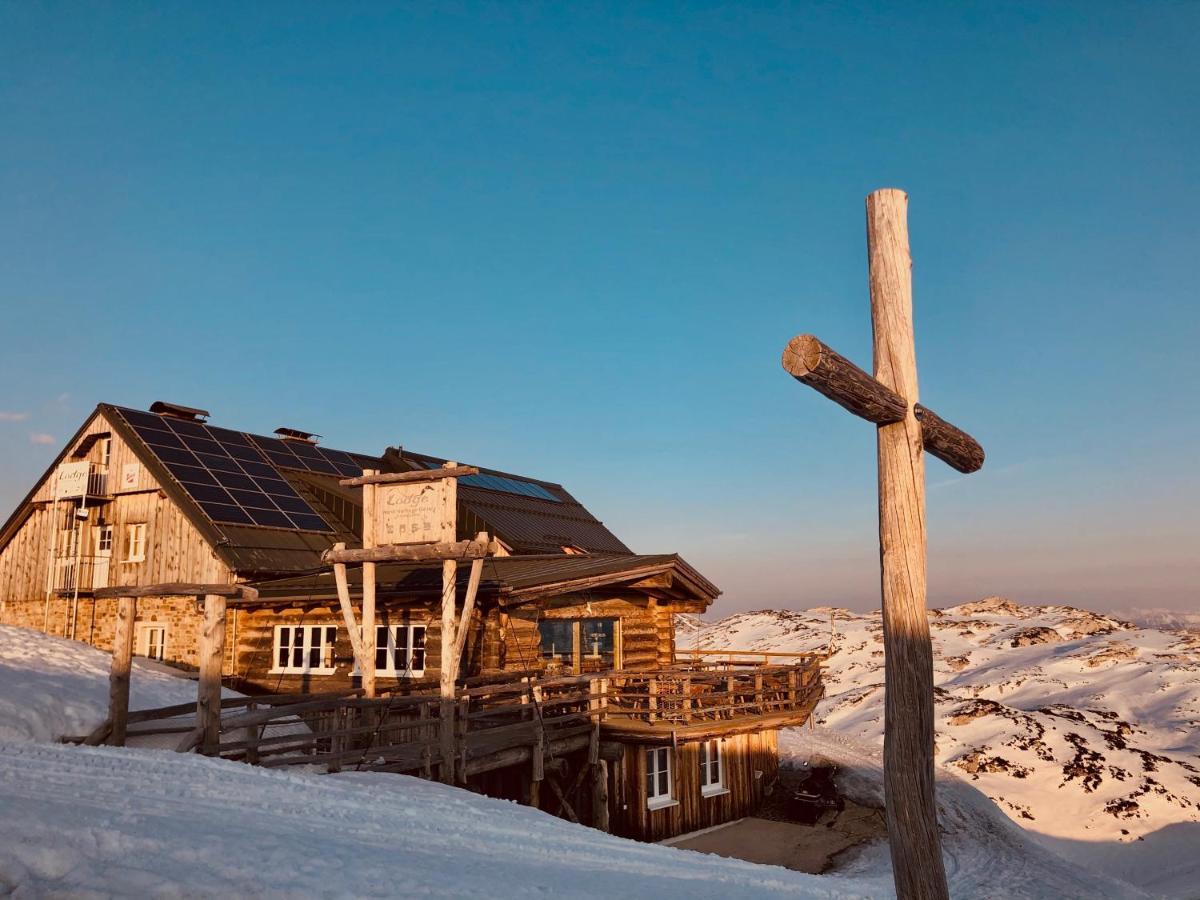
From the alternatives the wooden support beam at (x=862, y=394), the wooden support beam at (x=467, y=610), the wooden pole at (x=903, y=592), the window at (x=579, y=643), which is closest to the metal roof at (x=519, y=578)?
the window at (x=579, y=643)

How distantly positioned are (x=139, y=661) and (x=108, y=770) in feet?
45.6

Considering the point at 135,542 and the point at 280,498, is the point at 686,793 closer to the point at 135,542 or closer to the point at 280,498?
the point at 280,498

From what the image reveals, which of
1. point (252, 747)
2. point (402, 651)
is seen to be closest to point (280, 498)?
point (402, 651)

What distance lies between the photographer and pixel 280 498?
1040 inches

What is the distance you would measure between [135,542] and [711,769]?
17279mm

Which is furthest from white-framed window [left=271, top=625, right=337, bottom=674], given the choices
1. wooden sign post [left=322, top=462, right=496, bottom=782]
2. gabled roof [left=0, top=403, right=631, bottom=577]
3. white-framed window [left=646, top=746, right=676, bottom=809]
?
white-framed window [left=646, top=746, right=676, bottom=809]

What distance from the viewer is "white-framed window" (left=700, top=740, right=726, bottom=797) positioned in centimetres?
2011

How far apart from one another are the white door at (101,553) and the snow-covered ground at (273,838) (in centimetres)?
1094

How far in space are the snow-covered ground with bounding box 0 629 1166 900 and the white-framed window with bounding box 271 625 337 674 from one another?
6099 mm

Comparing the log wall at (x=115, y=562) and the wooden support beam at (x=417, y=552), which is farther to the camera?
the log wall at (x=115, y=562)

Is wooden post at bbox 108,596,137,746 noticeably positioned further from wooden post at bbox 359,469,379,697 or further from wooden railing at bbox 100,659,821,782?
wooden post at bbox 359,469,379,697

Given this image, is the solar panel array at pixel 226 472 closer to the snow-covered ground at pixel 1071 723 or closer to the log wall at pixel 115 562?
the log wall at pixel 115 562

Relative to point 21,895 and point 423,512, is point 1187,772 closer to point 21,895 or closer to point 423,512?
point 423,512

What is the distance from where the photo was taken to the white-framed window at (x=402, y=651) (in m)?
20.1
